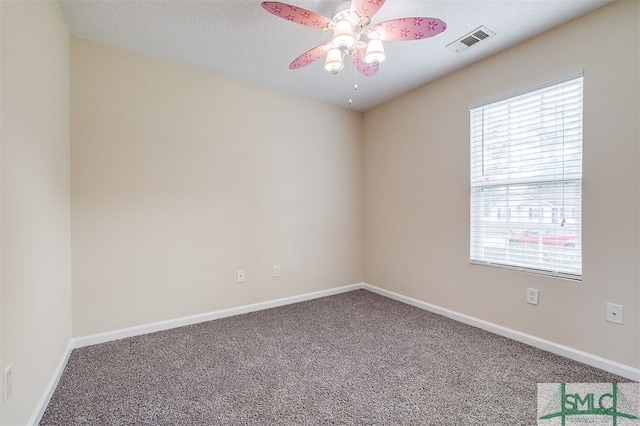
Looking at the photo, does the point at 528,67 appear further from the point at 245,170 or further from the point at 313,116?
the point at 245,170

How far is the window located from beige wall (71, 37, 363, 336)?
5.55ft

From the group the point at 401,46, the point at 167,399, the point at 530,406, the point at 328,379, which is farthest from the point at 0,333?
the point at 401,46

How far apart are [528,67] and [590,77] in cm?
43

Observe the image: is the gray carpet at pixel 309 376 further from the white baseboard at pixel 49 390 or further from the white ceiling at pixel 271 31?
the white ceiling at pixel 271 31

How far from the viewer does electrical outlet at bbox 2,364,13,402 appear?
3.86ft

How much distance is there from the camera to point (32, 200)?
58.4 inches

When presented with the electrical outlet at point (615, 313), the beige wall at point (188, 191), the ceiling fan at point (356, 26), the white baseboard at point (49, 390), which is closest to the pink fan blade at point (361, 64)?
the ceiling fan at point (356, 26)

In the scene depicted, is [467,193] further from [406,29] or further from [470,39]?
[406,29]

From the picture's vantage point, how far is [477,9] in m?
1.96

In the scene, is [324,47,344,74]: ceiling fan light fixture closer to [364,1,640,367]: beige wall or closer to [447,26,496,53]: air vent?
[447,26,496,53]: air vent

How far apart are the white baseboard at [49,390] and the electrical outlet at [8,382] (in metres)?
0.32

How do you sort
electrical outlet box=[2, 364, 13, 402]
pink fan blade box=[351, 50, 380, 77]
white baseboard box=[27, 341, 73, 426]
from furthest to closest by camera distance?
pink fan blade box=[351, 50, 380, 77] → white baseboard box=[27, 341, 73, 426] → electrical outlet box=[2, 364, 13, 402]

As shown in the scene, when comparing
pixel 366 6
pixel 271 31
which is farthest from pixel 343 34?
pixel 271 31

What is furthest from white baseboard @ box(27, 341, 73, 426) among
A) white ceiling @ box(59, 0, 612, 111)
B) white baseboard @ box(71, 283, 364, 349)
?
white ceiling @ box(59, 0, 612, 111)
